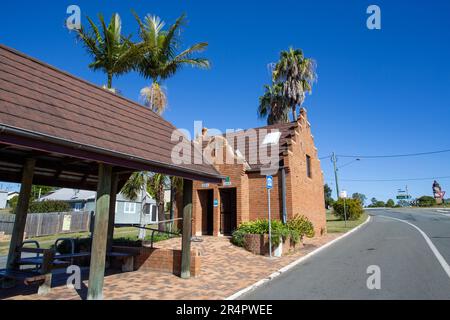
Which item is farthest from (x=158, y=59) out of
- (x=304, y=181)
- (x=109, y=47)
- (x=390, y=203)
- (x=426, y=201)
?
(x=390, y=203)

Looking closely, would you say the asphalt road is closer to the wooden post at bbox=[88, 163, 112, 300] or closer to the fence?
the wooden post at bbox=[88, 163, 112, 300]

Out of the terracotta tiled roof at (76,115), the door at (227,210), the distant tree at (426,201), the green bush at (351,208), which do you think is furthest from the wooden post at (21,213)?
the distant tree at (426,201)

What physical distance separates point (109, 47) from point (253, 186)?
11085 millimetres

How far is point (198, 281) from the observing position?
808cm

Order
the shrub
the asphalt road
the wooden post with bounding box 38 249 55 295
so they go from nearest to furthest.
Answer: the wooden post with bounding box 38 249 55 295
the asphalt road
the shrub

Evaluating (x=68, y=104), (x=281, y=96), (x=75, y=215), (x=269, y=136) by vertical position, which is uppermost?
(x=281, y=96)

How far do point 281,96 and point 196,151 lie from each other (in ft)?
82.3

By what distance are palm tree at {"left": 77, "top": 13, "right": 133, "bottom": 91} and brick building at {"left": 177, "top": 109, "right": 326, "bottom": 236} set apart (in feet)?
21.5

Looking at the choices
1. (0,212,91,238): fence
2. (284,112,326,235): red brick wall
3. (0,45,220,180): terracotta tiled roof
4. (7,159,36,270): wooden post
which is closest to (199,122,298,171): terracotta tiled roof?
(284,112,326,235): red brick wall

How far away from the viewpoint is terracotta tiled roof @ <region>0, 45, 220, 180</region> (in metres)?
5.19

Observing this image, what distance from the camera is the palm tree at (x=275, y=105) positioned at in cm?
3284
